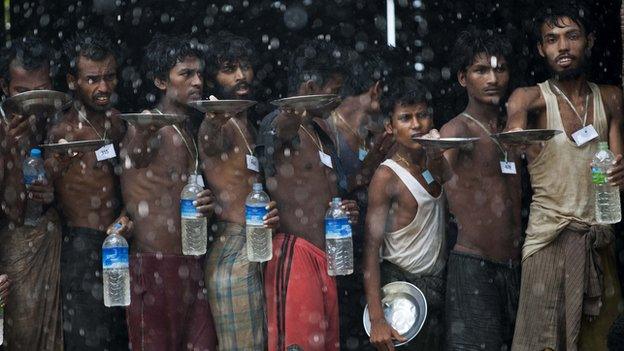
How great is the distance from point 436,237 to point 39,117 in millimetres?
2859

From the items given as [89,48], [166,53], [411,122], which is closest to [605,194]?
[411,122]

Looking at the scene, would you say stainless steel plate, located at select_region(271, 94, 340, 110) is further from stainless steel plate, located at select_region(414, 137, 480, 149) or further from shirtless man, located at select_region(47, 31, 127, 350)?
shirtless man, located at select_region(47, 31, 127, 350)

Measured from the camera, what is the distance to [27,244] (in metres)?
8.75

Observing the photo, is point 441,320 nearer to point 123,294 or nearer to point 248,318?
point 248,318

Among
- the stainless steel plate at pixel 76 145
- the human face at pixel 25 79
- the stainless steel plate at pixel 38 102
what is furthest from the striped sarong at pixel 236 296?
the human face at pixel 25 79

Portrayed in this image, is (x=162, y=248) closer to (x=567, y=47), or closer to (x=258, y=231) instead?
(x=258, y=231)

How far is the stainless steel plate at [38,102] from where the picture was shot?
27.0ft

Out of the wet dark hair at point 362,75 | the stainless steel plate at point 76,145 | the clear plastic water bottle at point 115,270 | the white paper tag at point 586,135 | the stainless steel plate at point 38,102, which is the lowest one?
the clear plastic water bottle at point 115,270

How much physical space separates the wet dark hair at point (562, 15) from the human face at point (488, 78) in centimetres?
33

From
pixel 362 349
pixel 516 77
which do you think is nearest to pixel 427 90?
pixel 516 77

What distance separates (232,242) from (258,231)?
0.27m

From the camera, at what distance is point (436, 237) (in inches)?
340

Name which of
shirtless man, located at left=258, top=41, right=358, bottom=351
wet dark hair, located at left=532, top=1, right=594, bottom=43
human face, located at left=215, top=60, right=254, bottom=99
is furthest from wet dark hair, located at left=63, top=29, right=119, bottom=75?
wet dark hair, located at left=532, top=1, right=594, bottom=43

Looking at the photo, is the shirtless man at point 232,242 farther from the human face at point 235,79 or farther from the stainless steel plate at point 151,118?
the stainless steel plate at point 151,118
